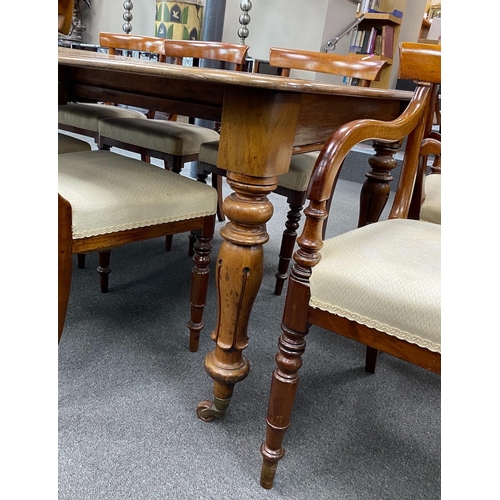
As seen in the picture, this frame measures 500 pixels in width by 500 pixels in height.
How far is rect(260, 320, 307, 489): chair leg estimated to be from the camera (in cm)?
77

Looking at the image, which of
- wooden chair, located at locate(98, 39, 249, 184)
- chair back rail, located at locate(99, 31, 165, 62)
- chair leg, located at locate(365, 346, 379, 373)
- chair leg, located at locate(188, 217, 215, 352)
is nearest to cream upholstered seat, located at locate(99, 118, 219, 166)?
wooden chair, located at locate(98, 39, 249, 184)

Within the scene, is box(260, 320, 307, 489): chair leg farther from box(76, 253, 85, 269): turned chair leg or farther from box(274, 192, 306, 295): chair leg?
box(76, 253, 85, 269): turned chair leg

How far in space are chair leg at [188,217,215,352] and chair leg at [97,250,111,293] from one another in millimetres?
380

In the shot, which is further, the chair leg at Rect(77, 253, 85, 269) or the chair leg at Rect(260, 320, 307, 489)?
the chair leg at Rect(77, 253, 85, 269)

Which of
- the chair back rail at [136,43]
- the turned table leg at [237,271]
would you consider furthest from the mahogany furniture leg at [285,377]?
the chair back rail at [136,43]

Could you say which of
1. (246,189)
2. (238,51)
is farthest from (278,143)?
(238,51)

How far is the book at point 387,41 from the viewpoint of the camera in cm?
441

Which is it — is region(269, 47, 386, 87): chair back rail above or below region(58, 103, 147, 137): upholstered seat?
above

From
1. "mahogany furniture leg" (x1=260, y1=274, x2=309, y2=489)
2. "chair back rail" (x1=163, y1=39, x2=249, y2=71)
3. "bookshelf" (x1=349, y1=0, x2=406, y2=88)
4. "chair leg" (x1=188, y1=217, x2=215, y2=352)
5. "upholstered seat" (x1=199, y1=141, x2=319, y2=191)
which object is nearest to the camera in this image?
"mahogany furniture leg" (x1=260, y1=274, x2=309, y2=489)

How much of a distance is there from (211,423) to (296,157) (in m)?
0.83

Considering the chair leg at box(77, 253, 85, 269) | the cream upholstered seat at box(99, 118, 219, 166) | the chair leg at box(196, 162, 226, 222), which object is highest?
the cream upholstered seat at box(99, 118, 219, 166)

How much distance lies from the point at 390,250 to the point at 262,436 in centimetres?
49

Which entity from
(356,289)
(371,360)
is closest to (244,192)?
(356,289)

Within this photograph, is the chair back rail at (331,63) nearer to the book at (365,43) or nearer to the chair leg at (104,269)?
the chair leg at (104,269)
